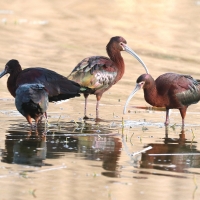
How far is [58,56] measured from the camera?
65.2 feet

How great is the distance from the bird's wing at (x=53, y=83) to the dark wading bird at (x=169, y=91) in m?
1.04

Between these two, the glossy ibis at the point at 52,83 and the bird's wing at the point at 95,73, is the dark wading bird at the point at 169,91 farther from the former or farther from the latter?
the bird's wing at the point at 95,73

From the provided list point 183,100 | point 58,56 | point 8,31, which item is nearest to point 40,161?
point 183,100

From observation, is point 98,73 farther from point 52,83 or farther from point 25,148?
point 25,148

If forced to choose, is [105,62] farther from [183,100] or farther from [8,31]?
[8,31]

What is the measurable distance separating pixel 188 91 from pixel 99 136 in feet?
7.49

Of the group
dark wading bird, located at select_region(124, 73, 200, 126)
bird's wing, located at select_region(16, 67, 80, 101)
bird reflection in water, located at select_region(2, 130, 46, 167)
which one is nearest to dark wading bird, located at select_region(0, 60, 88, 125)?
bird's wing, located at select_region(16, 67, 80, 101)

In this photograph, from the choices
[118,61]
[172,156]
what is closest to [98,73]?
[118,61]

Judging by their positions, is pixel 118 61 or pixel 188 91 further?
pixel 118 61

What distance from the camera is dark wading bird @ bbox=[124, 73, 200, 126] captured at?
1255 cm

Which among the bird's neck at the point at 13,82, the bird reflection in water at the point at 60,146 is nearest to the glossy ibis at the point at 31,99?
the bird reflection in water at the point at 60,146

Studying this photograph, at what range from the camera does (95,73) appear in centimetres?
1392

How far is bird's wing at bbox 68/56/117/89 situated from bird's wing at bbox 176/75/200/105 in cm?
157

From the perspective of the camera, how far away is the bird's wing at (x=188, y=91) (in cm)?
1295
